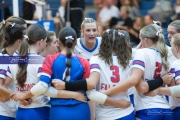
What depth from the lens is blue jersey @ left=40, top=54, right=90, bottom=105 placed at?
4352mm

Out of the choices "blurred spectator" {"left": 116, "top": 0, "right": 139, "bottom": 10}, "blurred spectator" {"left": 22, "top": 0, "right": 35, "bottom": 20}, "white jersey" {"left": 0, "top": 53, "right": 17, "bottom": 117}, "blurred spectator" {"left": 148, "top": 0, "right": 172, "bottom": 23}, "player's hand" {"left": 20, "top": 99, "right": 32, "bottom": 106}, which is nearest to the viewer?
"player's hand" {"left": 20, "top": 99, "right": 32, "bottom": 106}

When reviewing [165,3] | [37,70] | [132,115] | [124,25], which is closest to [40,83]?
[37,70]

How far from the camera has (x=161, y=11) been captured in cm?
1197

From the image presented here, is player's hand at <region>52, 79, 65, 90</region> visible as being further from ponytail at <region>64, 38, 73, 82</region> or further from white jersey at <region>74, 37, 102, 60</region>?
white jersey at <region>74, 37, 102, 60</region>

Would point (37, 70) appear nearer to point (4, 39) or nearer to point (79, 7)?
point (4, 39)

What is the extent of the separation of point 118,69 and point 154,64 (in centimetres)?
42

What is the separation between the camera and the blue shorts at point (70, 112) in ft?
14.3

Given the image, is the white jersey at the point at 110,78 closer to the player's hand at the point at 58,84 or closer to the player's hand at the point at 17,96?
the player's hand at the point at 58,84

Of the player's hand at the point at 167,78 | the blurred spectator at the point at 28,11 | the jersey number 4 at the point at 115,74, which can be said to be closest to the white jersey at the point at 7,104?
the jersey number 4 at the point at 115,74

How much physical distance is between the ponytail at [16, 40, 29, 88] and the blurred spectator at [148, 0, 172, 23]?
7.66 m

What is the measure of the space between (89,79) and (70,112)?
0.38 m

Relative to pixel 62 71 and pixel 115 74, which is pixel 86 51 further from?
pixel 62 71

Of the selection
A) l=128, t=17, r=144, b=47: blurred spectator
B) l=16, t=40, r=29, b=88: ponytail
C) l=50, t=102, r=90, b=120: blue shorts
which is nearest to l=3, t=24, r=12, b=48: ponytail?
l=16, t=40, r=29, b=88: ponytail

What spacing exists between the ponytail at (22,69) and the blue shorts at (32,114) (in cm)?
27
